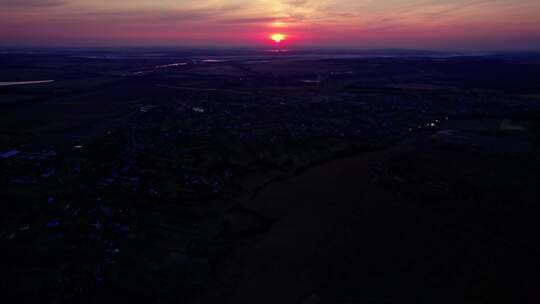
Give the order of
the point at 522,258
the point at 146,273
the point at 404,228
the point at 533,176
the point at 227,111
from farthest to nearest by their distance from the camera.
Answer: the point at 227,111
the point at 533,176
the point at 404,228
the point at 522,258
the point at 146,273

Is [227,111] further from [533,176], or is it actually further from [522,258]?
[522,258]

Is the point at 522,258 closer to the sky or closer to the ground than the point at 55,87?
closer to the ground

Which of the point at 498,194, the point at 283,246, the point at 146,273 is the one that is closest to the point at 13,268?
the point at 146,273

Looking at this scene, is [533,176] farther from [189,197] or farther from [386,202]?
[189,197]

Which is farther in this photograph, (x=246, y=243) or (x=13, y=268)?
(x=246, y=243)

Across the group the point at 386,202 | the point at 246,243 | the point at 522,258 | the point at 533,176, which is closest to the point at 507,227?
the point at 522,258

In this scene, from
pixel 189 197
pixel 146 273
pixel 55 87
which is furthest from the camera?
pixel 55 87
